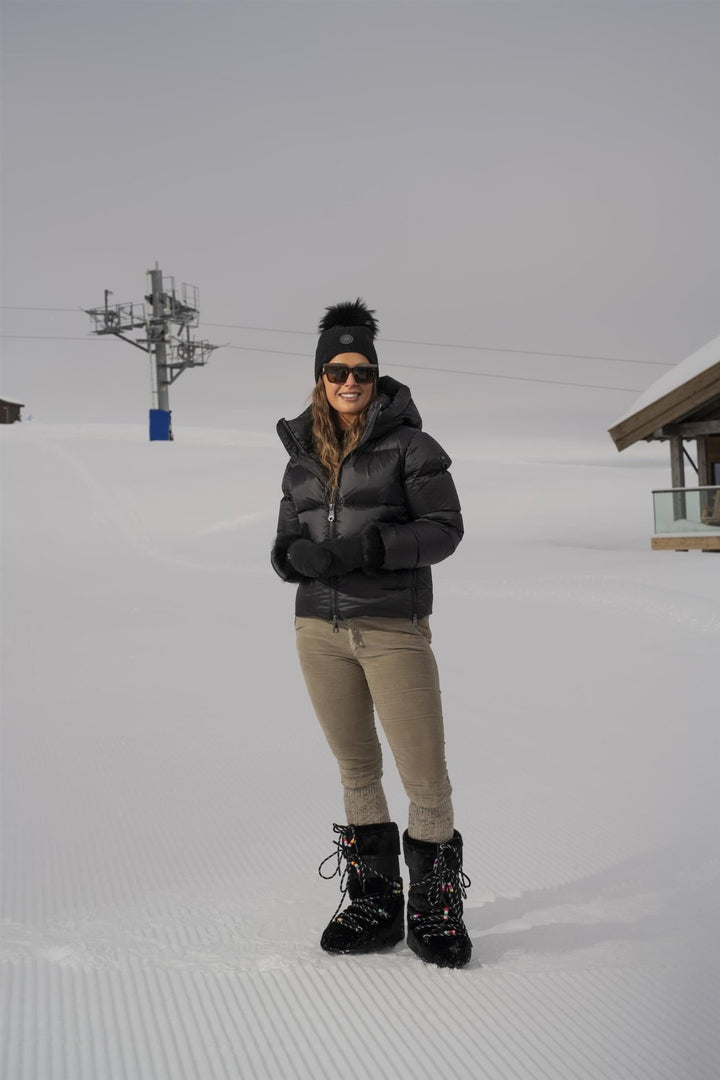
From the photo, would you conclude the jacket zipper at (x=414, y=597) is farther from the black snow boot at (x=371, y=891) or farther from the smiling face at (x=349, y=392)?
the black snow boot at (x=371, y=891)

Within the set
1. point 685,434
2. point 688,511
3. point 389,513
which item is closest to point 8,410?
point 685,434

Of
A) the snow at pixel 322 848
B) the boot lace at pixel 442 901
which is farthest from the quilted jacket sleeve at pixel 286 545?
the snow at pixel 322 848

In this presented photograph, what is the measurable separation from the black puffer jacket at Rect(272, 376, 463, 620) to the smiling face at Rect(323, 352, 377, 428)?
7cm

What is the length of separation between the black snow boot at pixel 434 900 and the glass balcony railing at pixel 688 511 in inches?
552

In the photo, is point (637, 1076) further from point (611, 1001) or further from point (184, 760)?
point (184, 760)

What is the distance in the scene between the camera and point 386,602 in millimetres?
3129

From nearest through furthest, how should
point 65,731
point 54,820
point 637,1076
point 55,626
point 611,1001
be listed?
point 637,1076 < point 611,1001 < point 54,820 < point 65,731 < point 55,626

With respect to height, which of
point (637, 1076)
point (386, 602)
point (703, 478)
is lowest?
point (637, 1076)

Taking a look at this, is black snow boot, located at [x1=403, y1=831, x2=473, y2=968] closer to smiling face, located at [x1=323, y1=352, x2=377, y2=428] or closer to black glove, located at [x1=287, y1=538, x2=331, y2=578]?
black glove, located at [x1=287, y1=538, x2=331, y2=578]

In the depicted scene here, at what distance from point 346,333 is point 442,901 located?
1842 millimetres

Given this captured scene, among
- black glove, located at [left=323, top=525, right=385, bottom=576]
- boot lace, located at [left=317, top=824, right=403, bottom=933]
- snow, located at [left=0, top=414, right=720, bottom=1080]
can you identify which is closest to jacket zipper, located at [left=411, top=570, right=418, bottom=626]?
black glove, located at [left=323, top=525, right=385, bottom=576]

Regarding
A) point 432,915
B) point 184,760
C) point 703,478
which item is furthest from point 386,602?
point 703,478

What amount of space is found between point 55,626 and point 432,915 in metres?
8.32

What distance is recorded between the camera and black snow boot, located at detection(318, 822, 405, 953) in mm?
3258
